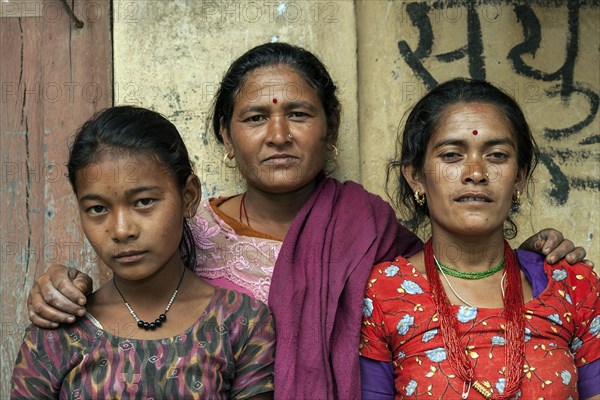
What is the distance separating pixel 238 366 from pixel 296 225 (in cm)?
57

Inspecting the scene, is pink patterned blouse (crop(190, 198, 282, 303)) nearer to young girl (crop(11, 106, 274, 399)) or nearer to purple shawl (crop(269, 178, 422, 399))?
purple shawl (crop(269, 178, 422, 399))

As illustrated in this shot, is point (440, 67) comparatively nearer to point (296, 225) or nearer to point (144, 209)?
point (296, 225)

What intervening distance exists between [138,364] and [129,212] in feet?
1.32

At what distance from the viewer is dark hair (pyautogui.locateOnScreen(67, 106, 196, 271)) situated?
2.18m

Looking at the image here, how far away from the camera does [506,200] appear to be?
7.47 ft

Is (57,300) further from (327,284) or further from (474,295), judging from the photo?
Result: (474,295)

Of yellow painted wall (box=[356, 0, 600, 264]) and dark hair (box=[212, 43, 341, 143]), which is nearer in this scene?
dark hair (box=[212, 43, 341, 143])

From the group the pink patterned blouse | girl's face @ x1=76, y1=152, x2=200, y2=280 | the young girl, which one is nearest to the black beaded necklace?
the young girl

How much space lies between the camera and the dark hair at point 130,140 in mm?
2176

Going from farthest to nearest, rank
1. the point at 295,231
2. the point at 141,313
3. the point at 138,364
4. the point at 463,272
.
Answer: the point at 295,231 < the point at 463,272 < the point at 141,313 < the point at 138,364

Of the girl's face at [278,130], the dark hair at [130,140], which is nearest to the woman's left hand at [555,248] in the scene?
the girl's face at [278,130]

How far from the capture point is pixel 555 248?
238 centimetres

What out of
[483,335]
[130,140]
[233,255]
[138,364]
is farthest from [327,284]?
[130,140]

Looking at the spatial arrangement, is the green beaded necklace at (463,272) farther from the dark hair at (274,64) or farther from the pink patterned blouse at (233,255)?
the dark hair at (274,64)
